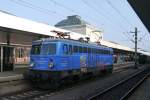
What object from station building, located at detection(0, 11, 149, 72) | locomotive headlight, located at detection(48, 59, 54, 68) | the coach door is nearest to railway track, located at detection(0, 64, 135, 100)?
locomotive headlight, located at detection(48, 59, 54, 68)

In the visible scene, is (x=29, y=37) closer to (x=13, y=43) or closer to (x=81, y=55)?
(x=13, y=43)

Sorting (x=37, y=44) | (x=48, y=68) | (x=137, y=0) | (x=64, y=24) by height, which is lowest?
(x=48, y=68)

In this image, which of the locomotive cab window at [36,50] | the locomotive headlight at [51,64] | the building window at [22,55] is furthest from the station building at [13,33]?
the locomotive headlight at [51,64]

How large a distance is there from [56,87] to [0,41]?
1196 centimetres

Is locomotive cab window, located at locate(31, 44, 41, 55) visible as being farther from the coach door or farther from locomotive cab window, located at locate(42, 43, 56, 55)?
the coach door

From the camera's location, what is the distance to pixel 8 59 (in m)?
28.2

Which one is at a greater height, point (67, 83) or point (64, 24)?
point (64, 24)

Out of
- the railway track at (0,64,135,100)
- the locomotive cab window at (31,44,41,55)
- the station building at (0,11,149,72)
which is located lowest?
the railway track at (0,64,135,100)

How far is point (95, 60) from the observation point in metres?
25.5

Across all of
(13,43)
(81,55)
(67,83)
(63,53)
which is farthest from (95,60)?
(13,43)

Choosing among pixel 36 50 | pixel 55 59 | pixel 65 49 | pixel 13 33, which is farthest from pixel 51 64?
pixel 13 33

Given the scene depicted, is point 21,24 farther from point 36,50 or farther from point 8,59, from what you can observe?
point 36,50

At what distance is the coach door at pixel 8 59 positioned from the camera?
2780 centimetres

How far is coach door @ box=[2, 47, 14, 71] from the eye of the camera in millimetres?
27797
